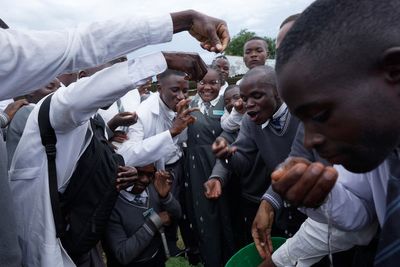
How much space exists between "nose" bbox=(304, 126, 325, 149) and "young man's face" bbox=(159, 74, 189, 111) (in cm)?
276

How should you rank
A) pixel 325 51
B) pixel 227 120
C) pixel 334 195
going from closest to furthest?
pixel 325 51, pixel 334 195, pixel 227 120

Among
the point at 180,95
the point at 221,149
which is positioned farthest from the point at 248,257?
the point at 180,95

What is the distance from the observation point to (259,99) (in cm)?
250

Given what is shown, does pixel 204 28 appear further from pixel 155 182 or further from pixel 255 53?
pixel 255 53

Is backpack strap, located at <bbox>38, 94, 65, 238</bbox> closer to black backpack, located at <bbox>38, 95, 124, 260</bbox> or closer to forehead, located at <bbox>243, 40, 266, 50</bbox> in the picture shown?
black backpack, located at <bbox>38, 95, 124, 260</bbox>

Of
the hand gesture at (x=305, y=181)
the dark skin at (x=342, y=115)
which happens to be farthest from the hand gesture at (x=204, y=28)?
the hand gesture at (x=305, y=181)

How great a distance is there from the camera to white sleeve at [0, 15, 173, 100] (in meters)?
1.34

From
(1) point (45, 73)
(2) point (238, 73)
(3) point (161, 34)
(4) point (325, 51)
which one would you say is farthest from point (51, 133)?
(2) point (238, 73)

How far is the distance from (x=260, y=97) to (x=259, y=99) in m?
0.02

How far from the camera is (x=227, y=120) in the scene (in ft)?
11.7

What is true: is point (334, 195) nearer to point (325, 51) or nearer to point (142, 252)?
point (325, 51)

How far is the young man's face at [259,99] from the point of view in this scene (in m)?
2.48

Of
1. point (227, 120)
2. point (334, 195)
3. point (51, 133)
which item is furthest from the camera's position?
point (227, 120)

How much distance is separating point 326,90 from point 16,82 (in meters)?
1.06
